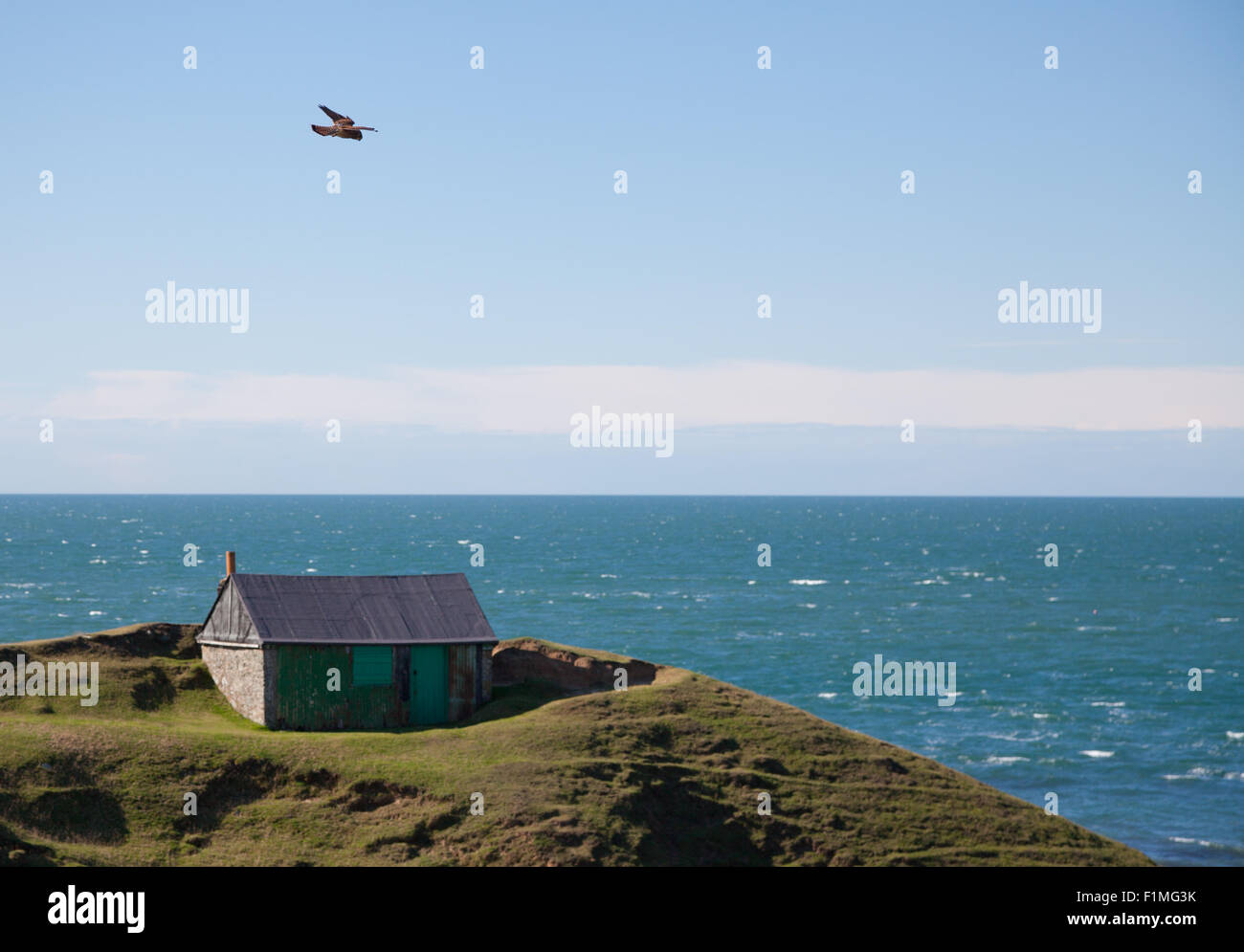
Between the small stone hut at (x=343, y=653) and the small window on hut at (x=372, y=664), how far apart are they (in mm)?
31

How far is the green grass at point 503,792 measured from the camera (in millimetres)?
34344

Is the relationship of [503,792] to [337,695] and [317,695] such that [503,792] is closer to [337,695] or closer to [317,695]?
[337,695]

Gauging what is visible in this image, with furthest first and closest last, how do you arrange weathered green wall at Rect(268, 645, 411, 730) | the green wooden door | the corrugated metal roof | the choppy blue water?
the choppy blue water < the green wooden door < the corrugated metal roof < weathered green wall at Rect(268, 645, 411, 730)

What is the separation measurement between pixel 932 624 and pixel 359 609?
253ft

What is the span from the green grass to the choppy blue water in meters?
17.5

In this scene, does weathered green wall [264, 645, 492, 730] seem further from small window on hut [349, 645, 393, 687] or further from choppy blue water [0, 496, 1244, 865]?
choppy blue water [0, 496, 1244, 865]

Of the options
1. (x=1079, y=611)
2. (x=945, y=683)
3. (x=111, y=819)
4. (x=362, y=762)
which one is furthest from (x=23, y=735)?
(x=1079, y=611)

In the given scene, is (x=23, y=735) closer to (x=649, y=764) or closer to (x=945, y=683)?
(x=649, y=764)

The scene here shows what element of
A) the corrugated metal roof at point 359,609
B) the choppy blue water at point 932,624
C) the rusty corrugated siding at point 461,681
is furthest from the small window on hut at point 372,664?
the choppy blue water at point 932,624

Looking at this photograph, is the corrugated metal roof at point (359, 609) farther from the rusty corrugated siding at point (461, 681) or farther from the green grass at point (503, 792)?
the green grass at point (503, 792)

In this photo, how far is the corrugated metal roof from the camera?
42969 mm

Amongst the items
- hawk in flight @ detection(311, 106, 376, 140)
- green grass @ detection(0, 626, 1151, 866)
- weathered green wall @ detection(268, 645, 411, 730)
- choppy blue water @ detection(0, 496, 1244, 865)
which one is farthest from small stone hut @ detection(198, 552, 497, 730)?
choppy blue water @ detection(0, 496, 1244, 865)

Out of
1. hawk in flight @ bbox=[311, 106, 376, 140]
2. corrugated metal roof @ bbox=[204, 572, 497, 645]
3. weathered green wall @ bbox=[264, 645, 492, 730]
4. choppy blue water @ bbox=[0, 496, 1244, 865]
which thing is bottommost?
choppy blue water @ bbox=[0, 496, 1244, 865]
